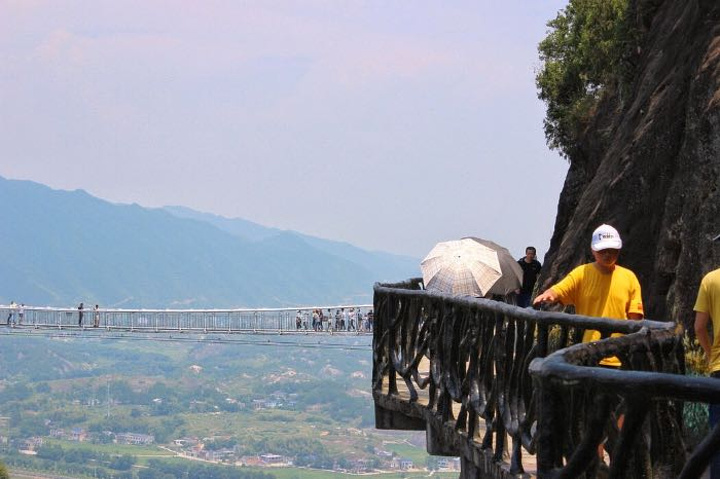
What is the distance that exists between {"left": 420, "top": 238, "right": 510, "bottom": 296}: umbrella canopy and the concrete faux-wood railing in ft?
13.1

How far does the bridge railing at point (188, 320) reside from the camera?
57781mm

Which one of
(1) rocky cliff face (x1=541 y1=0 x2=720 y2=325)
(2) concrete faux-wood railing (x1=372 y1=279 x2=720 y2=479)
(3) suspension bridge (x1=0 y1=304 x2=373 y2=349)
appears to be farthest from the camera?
(3) suspension bridge (x1=0 y1=304 x2=373 y2=349)

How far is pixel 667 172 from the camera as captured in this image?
17.1 meters

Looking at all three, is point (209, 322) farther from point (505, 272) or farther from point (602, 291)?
point (602, 291)

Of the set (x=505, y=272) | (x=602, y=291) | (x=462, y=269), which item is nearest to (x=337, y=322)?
(x=505, y=272)

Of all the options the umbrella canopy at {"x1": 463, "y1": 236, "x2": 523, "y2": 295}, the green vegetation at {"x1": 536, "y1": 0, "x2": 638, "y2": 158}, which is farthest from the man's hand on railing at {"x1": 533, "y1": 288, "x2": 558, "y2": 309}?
the green vegetation at {"x1": 536, "y1": 0, "x2": 638, "y2": 158}

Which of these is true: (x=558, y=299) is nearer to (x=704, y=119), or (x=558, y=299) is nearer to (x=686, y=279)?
(x=686, y=279)

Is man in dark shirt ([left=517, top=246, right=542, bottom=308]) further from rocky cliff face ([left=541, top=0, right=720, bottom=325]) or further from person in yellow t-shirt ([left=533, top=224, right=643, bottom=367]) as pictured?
person in yellow t-shirt ([left=533, top=224, right=643, bottom=367])

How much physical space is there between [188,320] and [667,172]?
44948 millimetres

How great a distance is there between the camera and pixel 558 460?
605 cm

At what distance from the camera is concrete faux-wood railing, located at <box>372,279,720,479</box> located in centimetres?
496

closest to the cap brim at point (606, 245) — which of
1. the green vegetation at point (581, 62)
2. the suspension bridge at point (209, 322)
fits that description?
the green vegetation at point (581, 62)

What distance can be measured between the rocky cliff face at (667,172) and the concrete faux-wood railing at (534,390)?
185cm

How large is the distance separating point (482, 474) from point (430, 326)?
1847 millimetres
